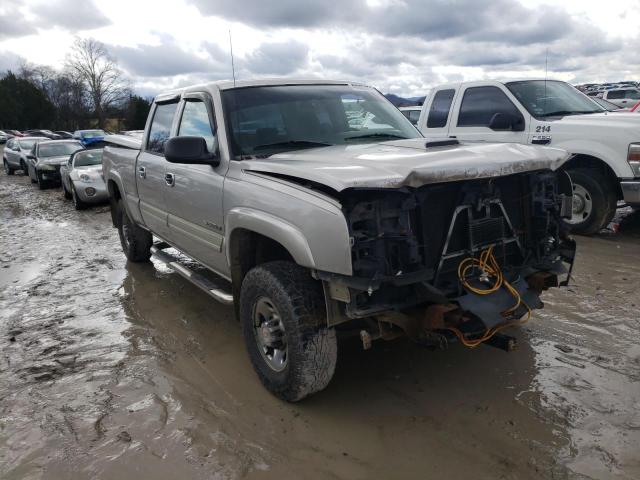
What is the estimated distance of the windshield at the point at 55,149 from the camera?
17.3m

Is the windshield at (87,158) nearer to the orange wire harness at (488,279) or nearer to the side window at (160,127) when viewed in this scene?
the side window at (160,127)

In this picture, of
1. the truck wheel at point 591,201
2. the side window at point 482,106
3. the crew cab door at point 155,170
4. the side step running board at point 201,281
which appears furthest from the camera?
the side window at point 482,106

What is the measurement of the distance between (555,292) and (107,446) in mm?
4124

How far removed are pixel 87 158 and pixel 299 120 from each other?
34.8 feet

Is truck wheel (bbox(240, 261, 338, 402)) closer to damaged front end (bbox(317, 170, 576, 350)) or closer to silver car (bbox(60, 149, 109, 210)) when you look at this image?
damaged front end (bbox(317, 170, 576, 350))

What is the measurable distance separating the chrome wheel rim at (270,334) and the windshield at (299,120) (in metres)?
1.12

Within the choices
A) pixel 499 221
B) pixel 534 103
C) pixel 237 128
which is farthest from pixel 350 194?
pixel 534 103

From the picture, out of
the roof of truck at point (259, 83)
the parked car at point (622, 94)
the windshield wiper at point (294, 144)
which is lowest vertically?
the windshield wiper at point (294, 144)

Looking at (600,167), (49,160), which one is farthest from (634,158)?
(49,160)

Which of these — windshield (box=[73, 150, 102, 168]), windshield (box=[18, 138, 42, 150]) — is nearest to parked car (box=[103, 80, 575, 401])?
windshield (box=[73, 150, 102, 168])

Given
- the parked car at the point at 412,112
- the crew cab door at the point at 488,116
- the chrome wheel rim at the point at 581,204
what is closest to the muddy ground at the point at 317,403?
the chrome wheel rim at the point at 581,204

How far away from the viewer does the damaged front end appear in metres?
2.87

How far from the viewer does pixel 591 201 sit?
7090 mm

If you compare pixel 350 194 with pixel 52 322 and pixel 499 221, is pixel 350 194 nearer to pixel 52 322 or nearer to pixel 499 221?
pixel 499 221
